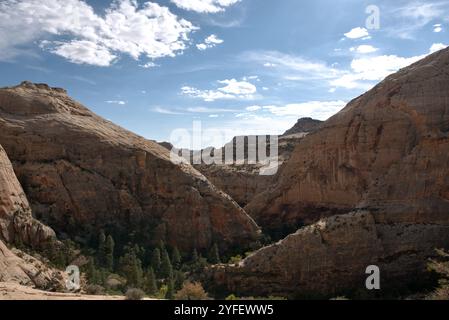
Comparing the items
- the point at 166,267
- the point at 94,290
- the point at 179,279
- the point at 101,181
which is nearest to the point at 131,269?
the point at 179,279

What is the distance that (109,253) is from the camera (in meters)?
38.7

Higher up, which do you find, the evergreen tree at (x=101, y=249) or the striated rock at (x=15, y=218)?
the striated rock at (x=15, y=218)

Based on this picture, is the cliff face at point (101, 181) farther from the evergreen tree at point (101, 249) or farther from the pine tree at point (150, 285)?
the pine tree at point (150, 285)

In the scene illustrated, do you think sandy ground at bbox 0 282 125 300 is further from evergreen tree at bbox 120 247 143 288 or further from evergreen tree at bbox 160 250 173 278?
evergreen tree at bbox 160 250 173 278

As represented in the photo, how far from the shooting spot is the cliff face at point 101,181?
137 ft

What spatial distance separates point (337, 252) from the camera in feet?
114

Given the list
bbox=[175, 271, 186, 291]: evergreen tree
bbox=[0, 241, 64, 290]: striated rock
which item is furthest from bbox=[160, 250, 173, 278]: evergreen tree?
bbox=[0, 241, 64, 290]: striated rock

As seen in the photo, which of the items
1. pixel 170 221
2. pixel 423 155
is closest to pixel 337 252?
pixel 423 155

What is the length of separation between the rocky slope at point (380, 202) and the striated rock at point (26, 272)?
40.5ft

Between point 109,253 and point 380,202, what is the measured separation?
24114 millimetres

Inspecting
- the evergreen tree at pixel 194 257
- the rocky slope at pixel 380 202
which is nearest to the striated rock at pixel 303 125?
the rocky slope at pixel 380 202

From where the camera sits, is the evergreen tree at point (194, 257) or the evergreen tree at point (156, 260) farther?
the evergreen tree at point (194, 257)

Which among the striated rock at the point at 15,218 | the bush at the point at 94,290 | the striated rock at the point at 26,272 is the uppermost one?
the striated rock at the point at 15,218

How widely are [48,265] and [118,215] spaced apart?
12.9 metres
